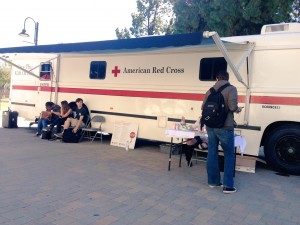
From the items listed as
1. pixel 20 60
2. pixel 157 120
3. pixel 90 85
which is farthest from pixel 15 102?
pixel 157 120

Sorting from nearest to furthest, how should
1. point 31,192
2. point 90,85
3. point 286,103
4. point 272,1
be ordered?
point 31,192 < point 286,103 < point 90,85 < point 272,1

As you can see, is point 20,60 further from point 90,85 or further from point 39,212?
point 39,212

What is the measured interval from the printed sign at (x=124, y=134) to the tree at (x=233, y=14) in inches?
202

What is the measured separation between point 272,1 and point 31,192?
8.92 meters

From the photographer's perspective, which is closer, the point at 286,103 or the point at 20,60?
the point at 286,103

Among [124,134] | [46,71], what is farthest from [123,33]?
[124,134]

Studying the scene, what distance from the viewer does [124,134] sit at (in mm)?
8328

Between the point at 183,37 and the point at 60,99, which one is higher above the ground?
the point at 183,37

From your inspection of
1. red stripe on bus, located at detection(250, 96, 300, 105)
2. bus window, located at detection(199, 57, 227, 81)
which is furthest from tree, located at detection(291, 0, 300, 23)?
red stripe on bus, located at detection(250, 96, 300, 105)

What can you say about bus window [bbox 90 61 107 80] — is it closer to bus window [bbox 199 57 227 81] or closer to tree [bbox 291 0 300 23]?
bus window [bbox 199 57 227 81]

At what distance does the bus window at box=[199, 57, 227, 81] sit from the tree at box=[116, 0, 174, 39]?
9706mm

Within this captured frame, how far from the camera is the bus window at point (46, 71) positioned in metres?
10.1

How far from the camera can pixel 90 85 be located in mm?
9172

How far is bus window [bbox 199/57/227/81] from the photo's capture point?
6988 millimetres
